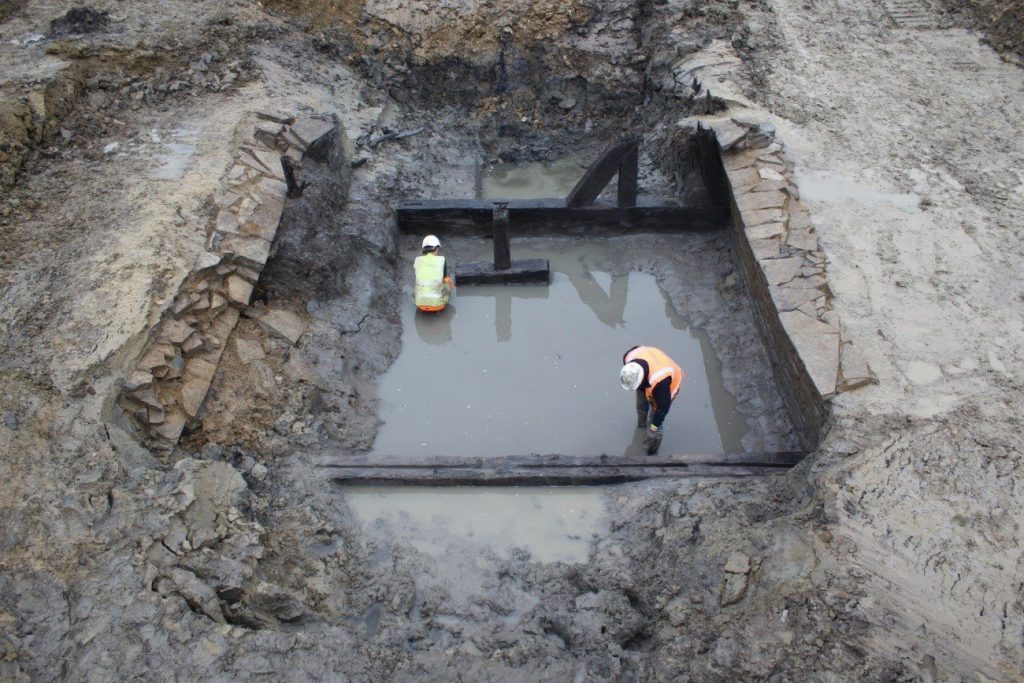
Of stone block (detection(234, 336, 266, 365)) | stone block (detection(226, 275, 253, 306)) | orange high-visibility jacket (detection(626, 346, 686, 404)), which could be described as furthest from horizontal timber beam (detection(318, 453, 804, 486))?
stone block (detection(226, 275, 253, 306))

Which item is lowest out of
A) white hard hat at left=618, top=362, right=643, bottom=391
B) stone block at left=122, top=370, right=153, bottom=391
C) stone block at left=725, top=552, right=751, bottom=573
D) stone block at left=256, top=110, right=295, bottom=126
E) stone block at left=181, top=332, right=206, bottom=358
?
stone block at left=725, top=552, right=751, bottom=573

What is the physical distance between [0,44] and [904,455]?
9807mm

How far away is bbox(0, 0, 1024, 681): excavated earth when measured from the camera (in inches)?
155

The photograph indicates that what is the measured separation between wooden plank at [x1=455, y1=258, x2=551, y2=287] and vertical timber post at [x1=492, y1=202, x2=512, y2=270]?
0.23 ft

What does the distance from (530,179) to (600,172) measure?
191cm

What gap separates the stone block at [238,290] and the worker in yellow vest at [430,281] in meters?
1.62

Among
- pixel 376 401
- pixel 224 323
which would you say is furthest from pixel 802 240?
pixel 224 323

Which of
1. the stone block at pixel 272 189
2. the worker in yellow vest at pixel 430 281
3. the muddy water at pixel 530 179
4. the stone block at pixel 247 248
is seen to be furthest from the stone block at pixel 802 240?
the stone block at pixel 272 189

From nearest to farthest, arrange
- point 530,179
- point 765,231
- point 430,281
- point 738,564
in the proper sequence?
point 738,564, point 765,231, point 430,281, point 530,179

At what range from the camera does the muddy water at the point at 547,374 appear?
6117 millimetres

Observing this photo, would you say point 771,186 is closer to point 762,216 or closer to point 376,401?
point 762,216

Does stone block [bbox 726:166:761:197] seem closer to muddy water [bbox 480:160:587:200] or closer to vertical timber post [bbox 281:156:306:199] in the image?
muddy water [bbox 480:160:587:200]

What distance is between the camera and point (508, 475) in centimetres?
546

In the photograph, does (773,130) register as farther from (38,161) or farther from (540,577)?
(38,161)
